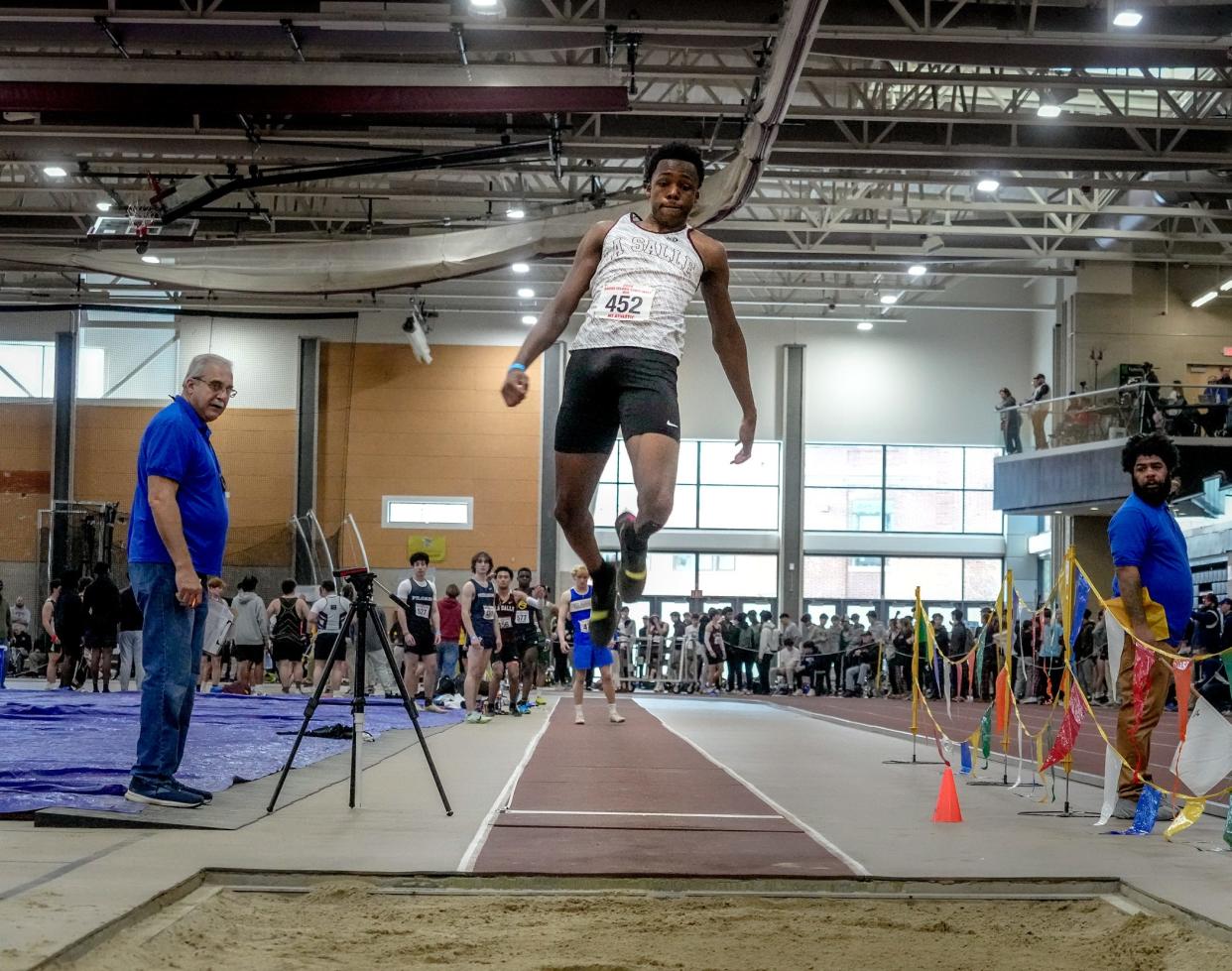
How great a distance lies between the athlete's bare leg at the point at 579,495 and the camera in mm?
4551

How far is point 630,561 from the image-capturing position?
14.8 feet

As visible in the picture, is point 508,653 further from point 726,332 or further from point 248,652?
point 726,332

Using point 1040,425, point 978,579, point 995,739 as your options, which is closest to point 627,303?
point 995,739

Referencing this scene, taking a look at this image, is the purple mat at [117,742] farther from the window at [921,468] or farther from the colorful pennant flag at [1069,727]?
the window at [921,468]

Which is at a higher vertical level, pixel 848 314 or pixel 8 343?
pixel 848 314

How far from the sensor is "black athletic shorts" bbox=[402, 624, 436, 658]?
47.1 ft

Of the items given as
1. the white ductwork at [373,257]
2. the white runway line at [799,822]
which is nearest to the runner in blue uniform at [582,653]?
the white runway line at [799,822]

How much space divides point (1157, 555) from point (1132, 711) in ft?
2.20

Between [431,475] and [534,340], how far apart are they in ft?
90.9

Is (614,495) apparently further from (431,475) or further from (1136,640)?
(1136,640)

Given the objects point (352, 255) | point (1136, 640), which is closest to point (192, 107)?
point (352, 255)

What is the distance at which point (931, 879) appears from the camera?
404 centimetres

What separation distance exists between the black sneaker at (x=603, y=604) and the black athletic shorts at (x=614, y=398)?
0.45 meters

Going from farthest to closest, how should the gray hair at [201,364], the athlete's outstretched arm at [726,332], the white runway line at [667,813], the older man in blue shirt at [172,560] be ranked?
the white runway line at [667,813], the gray hair at [201,364], the older man in blue shirt at [172,560], the athlete's outstretched arm at [726,332]
